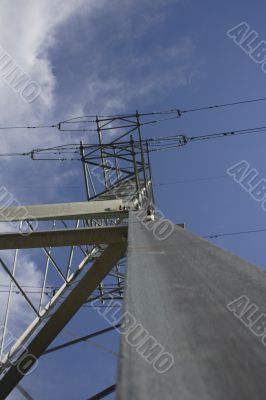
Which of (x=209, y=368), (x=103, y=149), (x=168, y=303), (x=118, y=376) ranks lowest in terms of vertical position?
(x=118, y=376)

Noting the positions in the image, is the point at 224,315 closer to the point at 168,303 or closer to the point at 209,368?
the point at 168,303

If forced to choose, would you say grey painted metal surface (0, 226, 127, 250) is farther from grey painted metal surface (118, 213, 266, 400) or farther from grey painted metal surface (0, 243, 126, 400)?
grey painted metal surface (118, 213, 266, 400)

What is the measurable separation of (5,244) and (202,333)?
11.3 feet

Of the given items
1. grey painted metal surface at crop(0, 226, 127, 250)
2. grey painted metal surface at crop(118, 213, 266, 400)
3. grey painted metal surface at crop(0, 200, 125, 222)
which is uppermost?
grey painted metal surface at crop(0, 200, 125, 222)

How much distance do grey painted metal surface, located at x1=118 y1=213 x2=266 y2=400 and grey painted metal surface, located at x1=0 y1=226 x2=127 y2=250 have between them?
2170 millimetres

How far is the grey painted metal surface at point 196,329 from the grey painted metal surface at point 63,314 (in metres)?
2.36

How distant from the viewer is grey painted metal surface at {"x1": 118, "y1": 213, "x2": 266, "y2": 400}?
73cm

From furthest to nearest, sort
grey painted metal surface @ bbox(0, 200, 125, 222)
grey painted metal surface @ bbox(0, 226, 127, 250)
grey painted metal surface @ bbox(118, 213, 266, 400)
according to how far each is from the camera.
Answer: grey painted metal surface @ bbox(0, 200, 125, 222) < grey painted metal surface @ bbox(0, 226, 127, 250) < grey painted metal surface @ bbox(118, 213, 266, 400)

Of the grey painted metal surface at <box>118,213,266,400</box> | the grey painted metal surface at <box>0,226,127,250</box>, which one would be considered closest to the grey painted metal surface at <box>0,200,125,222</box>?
the grey painted metal surface at <box>0,226,127,250</box>

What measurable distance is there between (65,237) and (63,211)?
9.33ft

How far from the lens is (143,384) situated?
2.37 ft

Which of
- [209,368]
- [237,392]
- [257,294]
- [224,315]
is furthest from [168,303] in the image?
[237,392]

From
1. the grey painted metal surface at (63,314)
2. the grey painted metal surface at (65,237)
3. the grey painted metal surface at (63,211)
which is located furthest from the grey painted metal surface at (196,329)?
the grey painted metal surface at (63,211)

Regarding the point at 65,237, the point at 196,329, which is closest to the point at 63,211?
the point at 65,237
